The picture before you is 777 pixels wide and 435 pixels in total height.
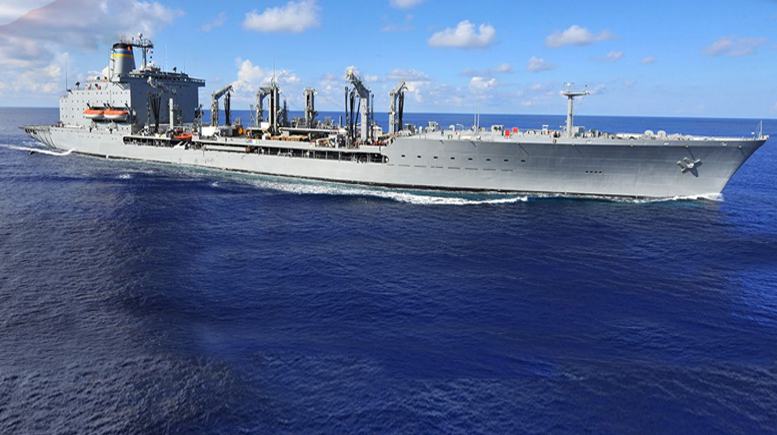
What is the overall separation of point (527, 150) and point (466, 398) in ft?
111

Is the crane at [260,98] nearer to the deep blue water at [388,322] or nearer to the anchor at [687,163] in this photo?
the deep blue water at [388,322]

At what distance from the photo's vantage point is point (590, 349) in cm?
2188

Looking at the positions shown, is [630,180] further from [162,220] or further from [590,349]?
[162,220]

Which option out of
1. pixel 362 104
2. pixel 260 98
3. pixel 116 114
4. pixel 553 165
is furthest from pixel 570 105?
pixel 116 114

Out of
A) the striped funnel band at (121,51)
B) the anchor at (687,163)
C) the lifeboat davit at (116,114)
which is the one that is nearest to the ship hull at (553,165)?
the anchor at (687,163)

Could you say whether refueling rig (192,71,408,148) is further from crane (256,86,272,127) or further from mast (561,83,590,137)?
mast (561,83,590,137)

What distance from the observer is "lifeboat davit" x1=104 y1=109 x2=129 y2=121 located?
80.4m

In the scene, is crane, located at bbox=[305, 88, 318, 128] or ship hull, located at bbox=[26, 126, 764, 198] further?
crane, located at bbox=[305, 88, 318, 128]

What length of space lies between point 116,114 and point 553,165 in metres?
63.8

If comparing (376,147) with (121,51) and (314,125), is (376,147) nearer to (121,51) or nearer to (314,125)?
(314,125)

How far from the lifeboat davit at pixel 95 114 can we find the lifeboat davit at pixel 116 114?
768 millimetres

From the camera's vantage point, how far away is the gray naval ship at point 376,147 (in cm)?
4712

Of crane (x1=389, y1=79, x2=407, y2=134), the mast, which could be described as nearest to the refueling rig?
crane (x1=389, y1=79, x2=407, y2=134)

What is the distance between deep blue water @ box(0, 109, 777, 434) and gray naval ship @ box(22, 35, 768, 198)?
4.89 m
